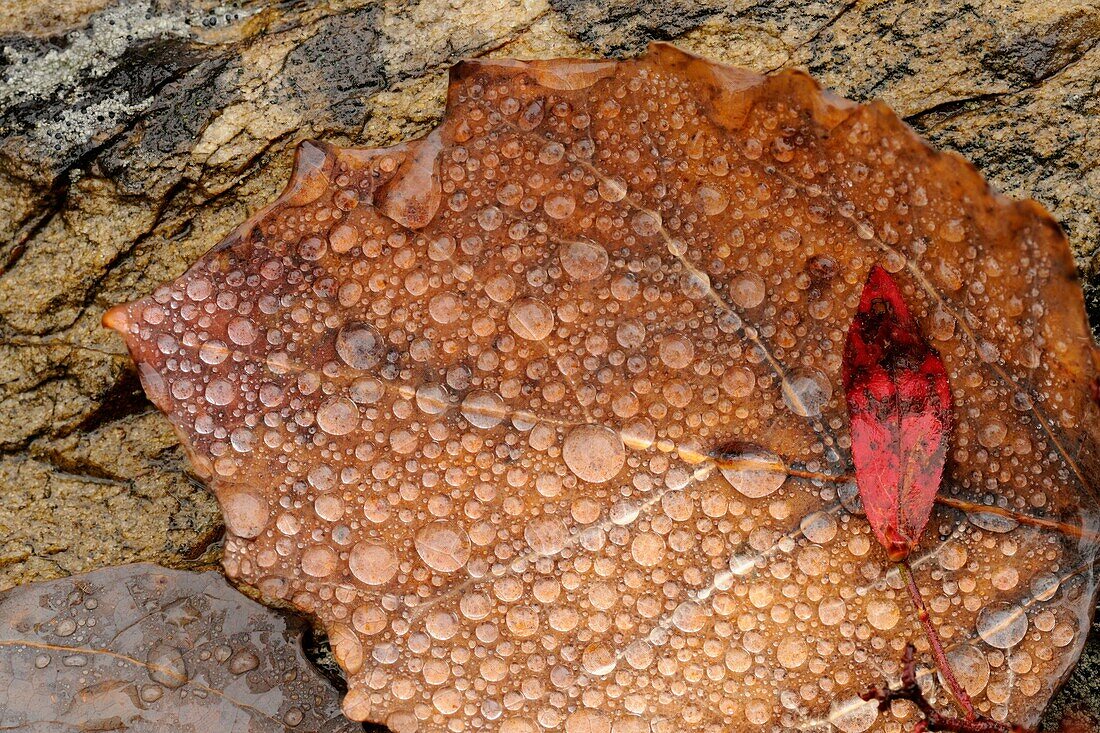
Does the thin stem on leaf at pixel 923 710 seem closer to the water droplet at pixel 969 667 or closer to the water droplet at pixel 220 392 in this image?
the water droplet at pixel 969 667

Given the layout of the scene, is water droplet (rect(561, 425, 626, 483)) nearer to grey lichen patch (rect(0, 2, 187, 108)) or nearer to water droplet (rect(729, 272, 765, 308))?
water droplet (rect(729, 272, 765, 308))

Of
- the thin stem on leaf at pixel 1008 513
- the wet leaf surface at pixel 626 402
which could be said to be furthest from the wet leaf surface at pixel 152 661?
the thin stem on leaf at pixel 1008 513

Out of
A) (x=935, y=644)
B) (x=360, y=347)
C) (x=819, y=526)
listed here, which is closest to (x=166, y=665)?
(x=360, y=347)

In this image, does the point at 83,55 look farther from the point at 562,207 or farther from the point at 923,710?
the point at 923,710

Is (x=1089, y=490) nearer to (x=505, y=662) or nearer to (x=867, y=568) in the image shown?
(x=867, y=568)

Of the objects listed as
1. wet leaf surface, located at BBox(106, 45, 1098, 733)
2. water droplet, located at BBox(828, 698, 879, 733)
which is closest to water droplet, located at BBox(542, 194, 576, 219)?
wet leaf surface, located at BBox(106, 45, 1098, 733)

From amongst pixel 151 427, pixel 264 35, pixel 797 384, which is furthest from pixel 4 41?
pixel 797 384
